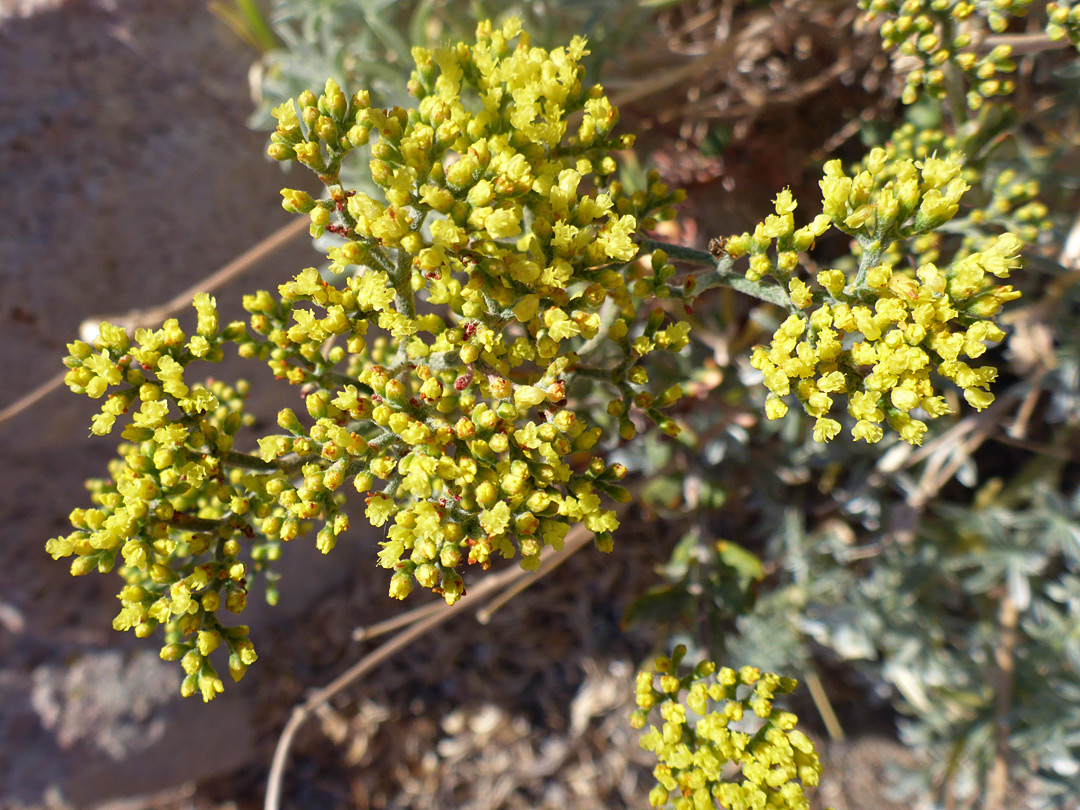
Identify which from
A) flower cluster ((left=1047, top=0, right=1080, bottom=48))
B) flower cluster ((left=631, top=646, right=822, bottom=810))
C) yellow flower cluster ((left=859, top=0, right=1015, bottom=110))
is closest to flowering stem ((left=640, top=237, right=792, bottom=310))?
yellow flower cluster ((left=859, top=0, right=1015, bottom=110))

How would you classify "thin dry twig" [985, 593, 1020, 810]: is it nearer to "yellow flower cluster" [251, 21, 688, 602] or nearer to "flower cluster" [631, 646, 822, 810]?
"flower cluster" [631, 646, 822, 810]

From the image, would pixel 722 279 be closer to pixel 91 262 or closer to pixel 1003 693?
pixel 1003 693

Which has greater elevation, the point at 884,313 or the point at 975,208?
the point at 884,313

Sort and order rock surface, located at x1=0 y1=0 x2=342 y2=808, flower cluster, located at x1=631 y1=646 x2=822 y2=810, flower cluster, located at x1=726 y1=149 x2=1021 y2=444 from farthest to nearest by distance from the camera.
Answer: rock surface, located at x1=0 y1=0 x2=342 y2=808
flower cluster, located at x1=631 y1=646 x2=822 y2=810
flower cluster, located at x1=726 y1=149 x2=1021 y2=444

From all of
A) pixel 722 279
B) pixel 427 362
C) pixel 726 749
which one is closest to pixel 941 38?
pixel 722 279

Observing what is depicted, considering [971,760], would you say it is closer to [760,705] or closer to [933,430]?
[933,430]

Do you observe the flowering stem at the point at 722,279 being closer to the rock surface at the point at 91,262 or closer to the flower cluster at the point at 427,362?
the flower cluster at the point at 427,362

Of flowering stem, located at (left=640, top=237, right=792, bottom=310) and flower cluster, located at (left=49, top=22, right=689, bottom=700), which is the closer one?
flower cluster, located at (left=49, top=22, right=689, bottom=700)
